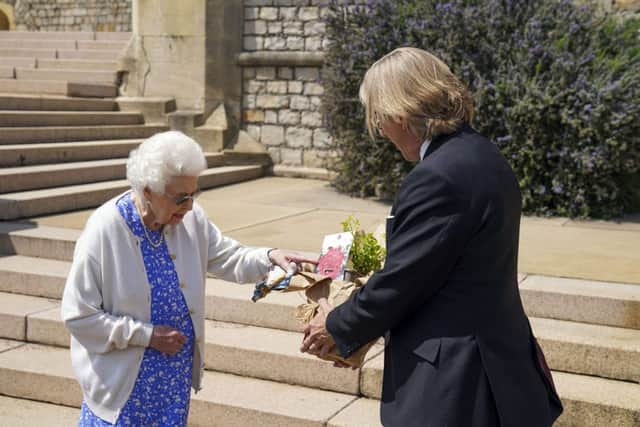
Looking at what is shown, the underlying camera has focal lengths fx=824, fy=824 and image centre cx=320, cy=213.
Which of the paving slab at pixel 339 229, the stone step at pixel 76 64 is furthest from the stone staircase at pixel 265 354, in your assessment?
the stone step at pixel 76 64

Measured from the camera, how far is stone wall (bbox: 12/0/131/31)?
19688 mm

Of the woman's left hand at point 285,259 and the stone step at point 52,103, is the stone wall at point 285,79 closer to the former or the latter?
the stone step at point 52,103

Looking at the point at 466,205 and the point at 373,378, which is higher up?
the point at 466,205

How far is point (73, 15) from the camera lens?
2050 cm

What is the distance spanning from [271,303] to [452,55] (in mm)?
4162

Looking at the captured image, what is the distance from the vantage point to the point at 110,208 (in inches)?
107

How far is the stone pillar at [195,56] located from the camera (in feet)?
36.1

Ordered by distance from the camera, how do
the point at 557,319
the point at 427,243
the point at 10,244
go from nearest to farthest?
the point at 427,243 → the point at 557,319 → the point at 10,244

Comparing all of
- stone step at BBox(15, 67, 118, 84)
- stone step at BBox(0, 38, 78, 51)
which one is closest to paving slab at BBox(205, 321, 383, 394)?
stone step at BBox(15, 67, 118, 84)

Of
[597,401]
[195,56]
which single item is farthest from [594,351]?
[195,56]

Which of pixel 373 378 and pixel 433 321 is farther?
pixel 373 378

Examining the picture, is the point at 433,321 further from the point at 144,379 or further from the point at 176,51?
the point at 176,51

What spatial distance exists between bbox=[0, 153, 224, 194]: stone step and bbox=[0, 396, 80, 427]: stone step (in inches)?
136

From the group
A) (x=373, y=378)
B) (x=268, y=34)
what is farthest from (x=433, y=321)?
(x=268, y=34)
